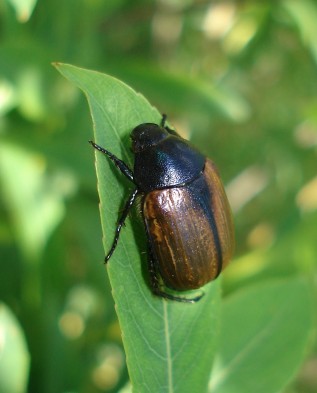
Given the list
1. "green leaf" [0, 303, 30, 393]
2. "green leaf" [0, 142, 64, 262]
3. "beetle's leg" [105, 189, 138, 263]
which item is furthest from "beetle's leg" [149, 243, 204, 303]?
"green leaf" [0, 142, 64, 262]

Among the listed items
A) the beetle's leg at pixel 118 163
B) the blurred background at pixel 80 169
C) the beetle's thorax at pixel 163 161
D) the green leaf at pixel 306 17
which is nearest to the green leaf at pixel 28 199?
the blurred background at pixel 80 169

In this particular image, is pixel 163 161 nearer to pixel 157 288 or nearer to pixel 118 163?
pixel 118 163

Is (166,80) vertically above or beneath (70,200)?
above

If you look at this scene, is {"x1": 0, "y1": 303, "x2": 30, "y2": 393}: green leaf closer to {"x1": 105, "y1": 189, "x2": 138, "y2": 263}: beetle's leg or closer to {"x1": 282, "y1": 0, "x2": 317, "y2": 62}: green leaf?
{"x1": 105, "y1": 189, "x2": 138, "y2": 263}: beetle's leg

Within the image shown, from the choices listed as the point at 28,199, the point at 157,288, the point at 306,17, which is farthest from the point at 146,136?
the point at 306,17

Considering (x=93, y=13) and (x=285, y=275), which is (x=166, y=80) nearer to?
(x=93, y=13)

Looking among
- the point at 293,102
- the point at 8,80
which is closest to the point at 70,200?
the point at 8,80

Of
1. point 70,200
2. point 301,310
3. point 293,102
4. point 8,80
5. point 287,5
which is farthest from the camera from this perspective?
point 293,102
